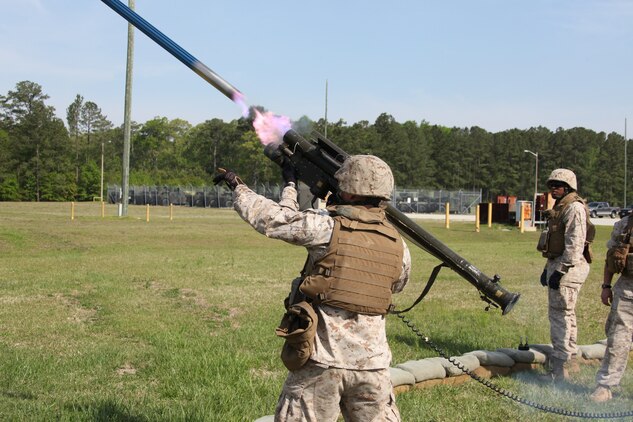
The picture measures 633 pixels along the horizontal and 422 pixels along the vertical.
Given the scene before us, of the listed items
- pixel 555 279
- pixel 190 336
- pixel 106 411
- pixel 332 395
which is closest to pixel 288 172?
pixel 332 395

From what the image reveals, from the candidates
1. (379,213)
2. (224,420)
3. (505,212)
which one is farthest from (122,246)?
(505,212)

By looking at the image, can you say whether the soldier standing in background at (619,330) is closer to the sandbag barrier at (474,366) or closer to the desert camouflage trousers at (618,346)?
the desert camouflage trousers at (618,346)

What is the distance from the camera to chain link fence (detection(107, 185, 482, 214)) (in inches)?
2857

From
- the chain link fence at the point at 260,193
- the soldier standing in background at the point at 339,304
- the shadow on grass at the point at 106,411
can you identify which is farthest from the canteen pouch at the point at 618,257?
the chain link fence at the point at 260,193

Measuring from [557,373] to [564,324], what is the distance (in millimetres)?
597

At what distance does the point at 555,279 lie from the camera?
8.11 m

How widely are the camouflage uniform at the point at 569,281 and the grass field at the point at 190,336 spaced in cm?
47

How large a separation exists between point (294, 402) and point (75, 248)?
→ 2066 cm

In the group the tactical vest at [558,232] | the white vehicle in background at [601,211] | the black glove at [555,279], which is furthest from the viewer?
the white vehicle in background at [601,211]

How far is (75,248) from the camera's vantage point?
76.5ft

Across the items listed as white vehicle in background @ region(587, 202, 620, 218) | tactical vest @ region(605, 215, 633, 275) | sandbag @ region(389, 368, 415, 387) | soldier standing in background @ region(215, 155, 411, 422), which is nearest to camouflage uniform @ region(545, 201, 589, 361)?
tactical vest @ region(605, 215, 633, 275)

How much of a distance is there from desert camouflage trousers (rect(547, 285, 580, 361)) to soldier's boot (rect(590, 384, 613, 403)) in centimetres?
85

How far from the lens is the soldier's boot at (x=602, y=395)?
287 inches

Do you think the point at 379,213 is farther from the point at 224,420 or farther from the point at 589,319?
the point at 589,319
